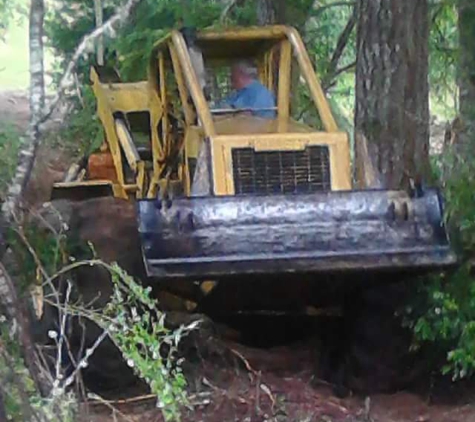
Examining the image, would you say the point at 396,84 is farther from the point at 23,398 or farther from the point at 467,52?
the point at 23,398

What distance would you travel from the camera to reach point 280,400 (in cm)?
664

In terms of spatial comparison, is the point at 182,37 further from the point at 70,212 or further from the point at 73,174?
the point at 73,174

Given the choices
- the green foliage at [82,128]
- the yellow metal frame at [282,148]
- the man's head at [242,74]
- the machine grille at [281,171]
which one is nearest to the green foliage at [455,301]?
the yellow metal frame at [282,148]

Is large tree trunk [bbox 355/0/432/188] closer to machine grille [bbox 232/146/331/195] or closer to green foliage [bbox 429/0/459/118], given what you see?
machine grille [bbox 232/146/331/195]

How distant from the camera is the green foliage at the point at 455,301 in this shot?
653 centimetres

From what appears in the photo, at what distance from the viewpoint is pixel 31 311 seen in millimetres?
6371

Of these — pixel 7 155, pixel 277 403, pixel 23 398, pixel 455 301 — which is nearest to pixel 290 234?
pixel 277 403

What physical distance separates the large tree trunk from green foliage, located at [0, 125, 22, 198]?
8.45ft

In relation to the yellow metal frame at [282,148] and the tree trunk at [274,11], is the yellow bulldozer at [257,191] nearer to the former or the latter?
the yellow metal frame at [282,148]

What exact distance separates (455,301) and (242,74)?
2.45 meters

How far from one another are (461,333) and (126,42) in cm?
543

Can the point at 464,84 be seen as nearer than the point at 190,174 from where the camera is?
No

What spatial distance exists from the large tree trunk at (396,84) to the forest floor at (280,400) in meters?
1.56

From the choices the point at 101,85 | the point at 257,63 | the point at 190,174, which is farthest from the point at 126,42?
the point at 190,174
